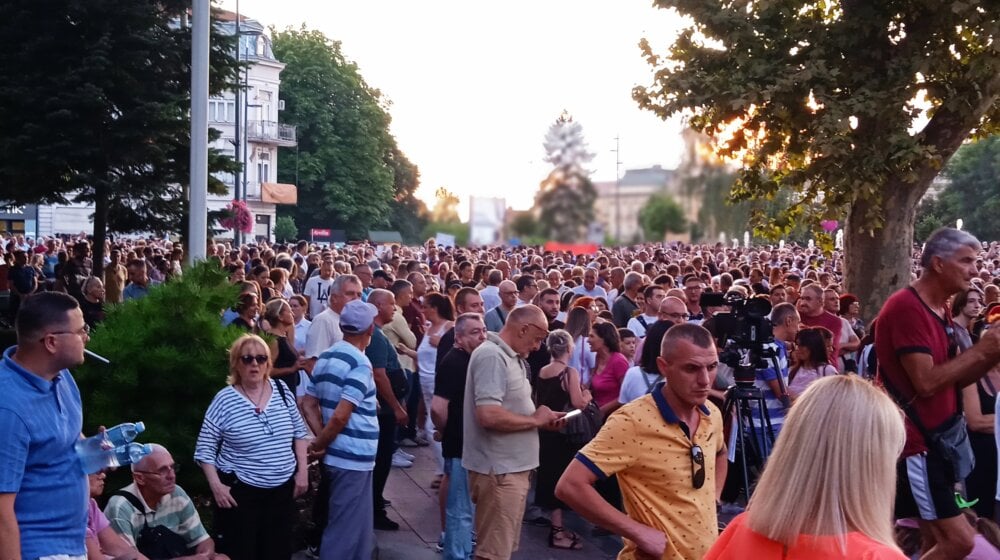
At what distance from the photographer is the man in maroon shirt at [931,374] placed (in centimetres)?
554

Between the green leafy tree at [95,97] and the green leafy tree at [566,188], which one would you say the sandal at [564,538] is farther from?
the green leafy tree at [95,97]

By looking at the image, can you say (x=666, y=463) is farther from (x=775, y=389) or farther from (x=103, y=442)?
(x=775, y=389)

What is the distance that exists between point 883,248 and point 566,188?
13859 mm

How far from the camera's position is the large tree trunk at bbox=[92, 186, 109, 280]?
19.4m

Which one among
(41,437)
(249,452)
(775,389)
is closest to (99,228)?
(775,389)

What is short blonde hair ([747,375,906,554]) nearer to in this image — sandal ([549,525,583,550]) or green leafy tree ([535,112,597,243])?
green leafy tree ([535,112,597,243])

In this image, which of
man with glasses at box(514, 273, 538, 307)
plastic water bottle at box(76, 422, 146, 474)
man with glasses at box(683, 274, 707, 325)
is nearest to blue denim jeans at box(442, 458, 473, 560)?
plastic water bottle at box(76, 422, 146, 474)

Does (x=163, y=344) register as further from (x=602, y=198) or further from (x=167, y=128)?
(x=167, y=128)

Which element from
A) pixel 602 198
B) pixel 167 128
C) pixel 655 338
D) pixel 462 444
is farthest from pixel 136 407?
pixel 167 128

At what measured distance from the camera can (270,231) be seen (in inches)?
1896

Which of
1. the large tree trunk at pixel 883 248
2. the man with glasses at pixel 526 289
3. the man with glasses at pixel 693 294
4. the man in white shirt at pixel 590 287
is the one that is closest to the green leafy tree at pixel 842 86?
the large tree trunk at pixel 883 248

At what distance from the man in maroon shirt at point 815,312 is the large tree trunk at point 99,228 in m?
12.0

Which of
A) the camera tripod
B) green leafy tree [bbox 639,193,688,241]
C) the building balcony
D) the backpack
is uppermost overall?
the building balcony

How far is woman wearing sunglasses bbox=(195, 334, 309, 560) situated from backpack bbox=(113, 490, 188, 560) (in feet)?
1.18
